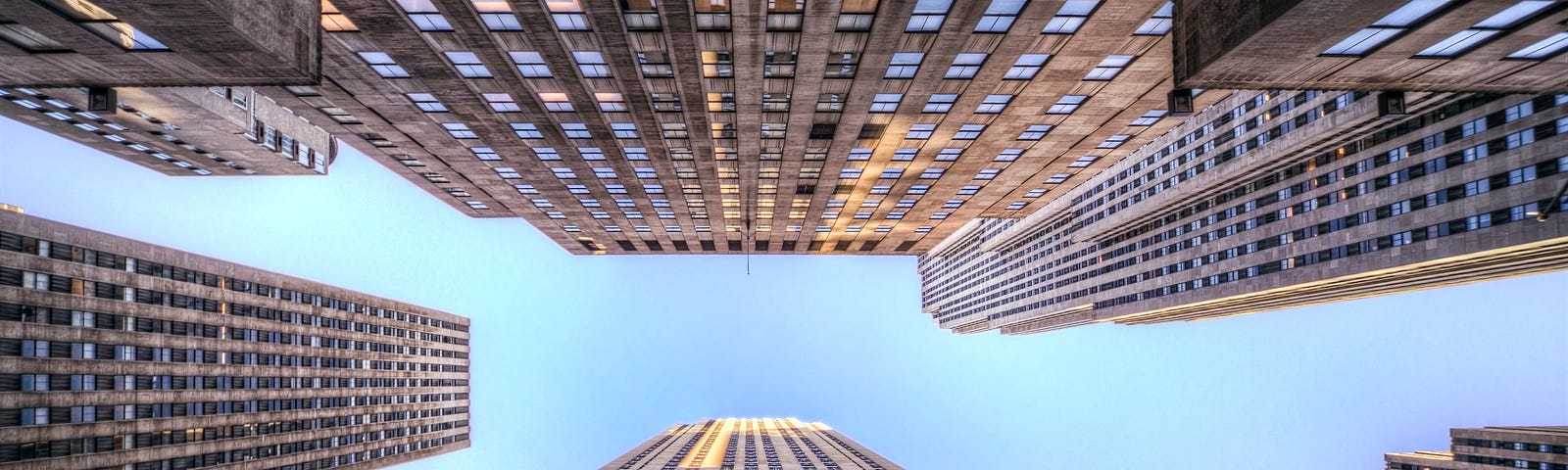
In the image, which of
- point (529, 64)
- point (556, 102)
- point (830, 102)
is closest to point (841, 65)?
point (830, 102)

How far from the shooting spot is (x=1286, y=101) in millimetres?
78938

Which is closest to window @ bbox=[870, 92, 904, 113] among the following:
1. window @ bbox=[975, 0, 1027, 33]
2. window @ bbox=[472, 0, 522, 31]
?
window @ bbox=[975, 0, 1027, 33]

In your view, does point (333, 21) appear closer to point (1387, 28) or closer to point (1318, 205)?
point (1387, 28)

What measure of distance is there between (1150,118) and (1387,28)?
23124 millimetres

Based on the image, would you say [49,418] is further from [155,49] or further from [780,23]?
[780,23]

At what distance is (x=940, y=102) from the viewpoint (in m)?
38.7

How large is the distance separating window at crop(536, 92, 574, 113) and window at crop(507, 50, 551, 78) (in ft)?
8.22

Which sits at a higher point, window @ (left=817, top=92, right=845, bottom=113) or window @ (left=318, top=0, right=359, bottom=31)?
window @ (left=318, top=0, right=359, bottom=31)

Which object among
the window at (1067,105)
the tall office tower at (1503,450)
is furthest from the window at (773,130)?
the tall office tower at (1503,450)

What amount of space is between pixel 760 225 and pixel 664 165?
22.2m

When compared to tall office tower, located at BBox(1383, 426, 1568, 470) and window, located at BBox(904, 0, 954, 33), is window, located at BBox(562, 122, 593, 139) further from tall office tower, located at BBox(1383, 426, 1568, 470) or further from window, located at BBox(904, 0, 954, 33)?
tall office tower, located at BBox(1383, 426, 1568, 470)

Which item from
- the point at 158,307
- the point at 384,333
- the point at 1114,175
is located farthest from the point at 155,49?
the point at 1114,175

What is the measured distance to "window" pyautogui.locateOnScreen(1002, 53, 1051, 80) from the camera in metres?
33.2

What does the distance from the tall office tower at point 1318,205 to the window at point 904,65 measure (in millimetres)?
29299
